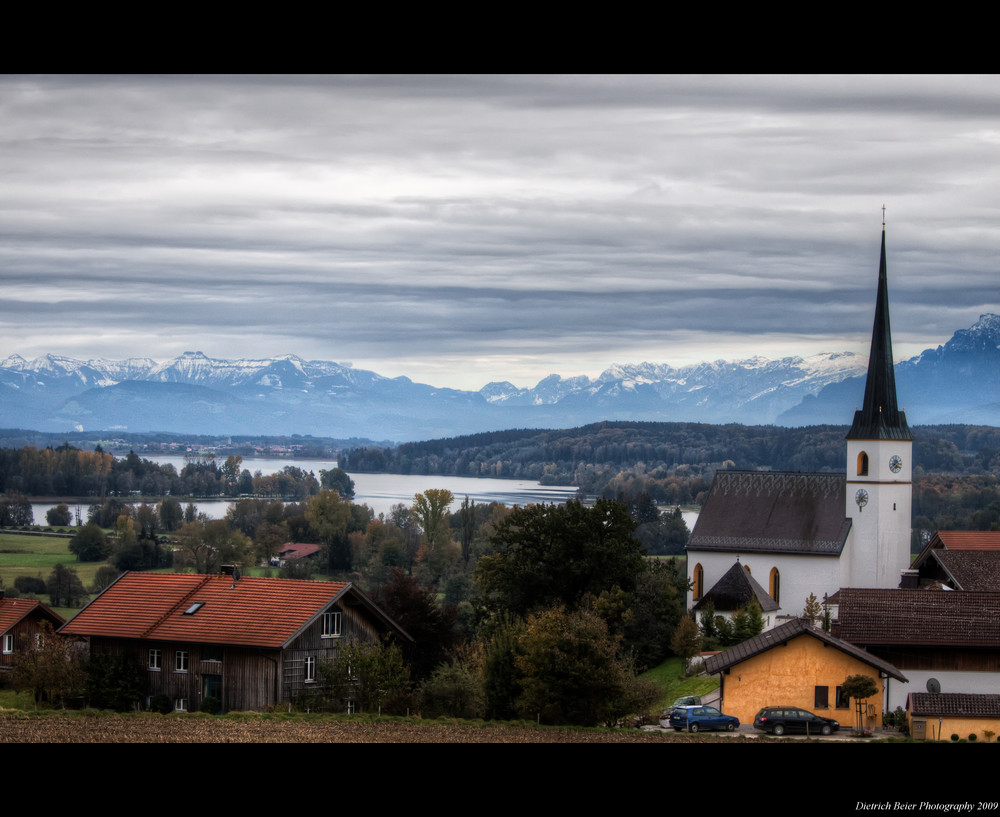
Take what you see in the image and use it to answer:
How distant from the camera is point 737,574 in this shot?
50125 mm

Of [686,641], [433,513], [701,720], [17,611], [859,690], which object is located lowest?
[433,513]

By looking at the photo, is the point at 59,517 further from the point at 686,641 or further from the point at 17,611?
the point at 686,641

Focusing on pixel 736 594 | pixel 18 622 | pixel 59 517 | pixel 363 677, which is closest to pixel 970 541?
pixel 736 594

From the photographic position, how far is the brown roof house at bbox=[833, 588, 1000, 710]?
100ft

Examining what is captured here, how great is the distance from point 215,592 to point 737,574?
23.3 m

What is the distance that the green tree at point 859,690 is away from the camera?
27.2m

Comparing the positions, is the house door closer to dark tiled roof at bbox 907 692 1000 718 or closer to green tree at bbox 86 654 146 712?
green tree at bbox 86 654 146 712

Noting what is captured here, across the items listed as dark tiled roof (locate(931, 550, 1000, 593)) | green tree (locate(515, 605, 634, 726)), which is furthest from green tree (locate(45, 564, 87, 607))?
green tree (locate(515, 605, 634, 726))

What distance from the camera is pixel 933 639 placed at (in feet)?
101

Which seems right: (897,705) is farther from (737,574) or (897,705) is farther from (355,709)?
(737,574)

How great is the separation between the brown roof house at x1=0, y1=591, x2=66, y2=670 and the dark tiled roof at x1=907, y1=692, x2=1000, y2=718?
94.4 ft

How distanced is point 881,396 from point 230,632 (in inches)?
1331

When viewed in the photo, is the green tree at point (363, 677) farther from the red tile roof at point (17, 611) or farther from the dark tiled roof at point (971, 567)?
the dark tiled roof at point (971, 567)

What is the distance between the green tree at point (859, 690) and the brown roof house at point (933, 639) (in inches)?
65.1
